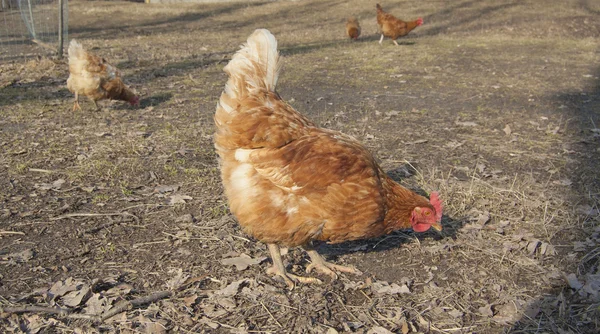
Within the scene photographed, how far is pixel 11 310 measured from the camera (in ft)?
9.37

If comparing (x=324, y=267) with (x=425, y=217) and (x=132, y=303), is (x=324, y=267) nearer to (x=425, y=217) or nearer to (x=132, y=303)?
(x=425, y=217)

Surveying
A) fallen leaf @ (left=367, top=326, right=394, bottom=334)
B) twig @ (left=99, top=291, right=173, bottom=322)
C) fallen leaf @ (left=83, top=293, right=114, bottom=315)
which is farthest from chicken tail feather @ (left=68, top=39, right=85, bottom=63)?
fallen leaf @ (left=367, top=326, right=394, bottom=334)

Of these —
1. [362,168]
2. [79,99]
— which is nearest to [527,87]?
[362,168]

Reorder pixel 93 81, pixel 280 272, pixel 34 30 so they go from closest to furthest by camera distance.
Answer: pixel 280 272 < pixel 93 81 < pixel 34 30

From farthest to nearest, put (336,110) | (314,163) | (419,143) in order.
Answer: (336,110) < (419,143) < (314,163)

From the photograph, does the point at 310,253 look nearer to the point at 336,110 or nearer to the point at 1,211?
the point at 1,211

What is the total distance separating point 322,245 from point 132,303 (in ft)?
4.92

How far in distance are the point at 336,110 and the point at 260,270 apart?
3.83 metres

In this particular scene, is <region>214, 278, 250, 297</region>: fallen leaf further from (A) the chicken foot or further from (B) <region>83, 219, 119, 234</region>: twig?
(B) <region>83, 219, 119, 234</region>: twig

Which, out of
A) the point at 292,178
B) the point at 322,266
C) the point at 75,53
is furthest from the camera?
the point at 75,53

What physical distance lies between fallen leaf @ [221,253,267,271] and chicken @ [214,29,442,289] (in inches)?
6.6

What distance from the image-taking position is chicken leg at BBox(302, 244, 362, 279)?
3471 mm

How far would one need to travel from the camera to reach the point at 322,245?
12.8 feet

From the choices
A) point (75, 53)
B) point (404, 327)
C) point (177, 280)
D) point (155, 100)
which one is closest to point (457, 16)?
point (155, 100)
